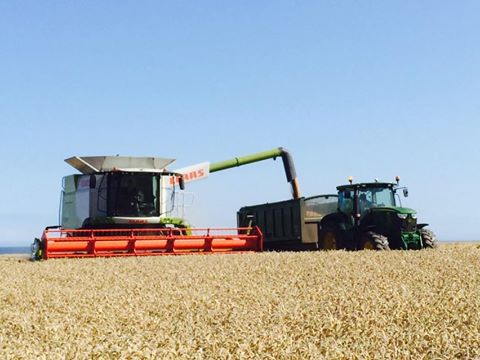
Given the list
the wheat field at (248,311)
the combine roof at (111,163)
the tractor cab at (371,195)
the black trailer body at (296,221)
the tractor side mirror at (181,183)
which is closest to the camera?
the wheat field at (248,311)

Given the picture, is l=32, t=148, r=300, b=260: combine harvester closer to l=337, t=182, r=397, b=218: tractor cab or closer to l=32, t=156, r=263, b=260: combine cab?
l=32, t=156, r=263, b=260: combine cab

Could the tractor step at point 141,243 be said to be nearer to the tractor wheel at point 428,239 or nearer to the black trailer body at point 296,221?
the black trailer body at point 296,221

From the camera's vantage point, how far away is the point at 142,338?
5559 mm

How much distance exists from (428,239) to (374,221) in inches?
54.7

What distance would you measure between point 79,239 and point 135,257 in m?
1.48

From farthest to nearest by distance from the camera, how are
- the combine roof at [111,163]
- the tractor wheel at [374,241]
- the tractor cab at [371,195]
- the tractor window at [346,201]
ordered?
the combine roof at [111,163] < the tractor window at [346,201] < the tractor cab at [371,195] < the tractor wheel at [374,241]

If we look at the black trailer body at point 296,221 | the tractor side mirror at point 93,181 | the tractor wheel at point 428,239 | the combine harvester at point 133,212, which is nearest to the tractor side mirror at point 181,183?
the combine harvester at point 133,212

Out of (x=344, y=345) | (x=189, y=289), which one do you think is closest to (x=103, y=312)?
(x=189, y=289)

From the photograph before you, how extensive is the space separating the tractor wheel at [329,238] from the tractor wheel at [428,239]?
6.69ft

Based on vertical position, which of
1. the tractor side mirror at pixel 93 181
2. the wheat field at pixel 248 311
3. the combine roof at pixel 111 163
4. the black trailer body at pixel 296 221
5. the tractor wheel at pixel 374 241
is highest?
the combine roof at pixel 111 163

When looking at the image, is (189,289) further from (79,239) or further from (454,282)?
(79,239)

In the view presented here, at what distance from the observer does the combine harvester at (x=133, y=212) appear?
16047 mm

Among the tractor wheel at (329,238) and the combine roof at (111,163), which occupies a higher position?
the combine roof at (111,163)

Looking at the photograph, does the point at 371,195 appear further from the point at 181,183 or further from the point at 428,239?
the point at 181,183
